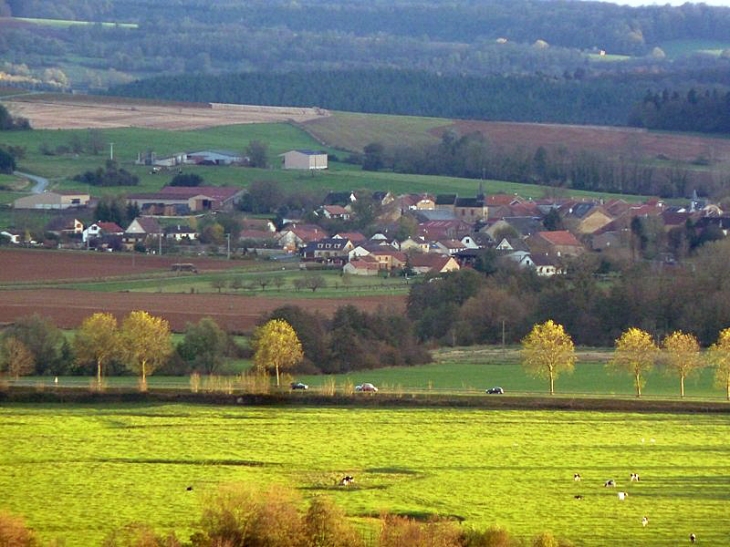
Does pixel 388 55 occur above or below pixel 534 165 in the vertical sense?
above

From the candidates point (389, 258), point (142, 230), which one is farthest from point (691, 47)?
point (389, 258)

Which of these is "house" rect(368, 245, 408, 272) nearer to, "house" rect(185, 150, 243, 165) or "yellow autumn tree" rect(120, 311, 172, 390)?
"yellow autumn tree" rect(120, 311, 172, 390)

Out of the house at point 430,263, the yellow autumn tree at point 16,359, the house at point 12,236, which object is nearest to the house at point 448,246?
the house at point 430,263

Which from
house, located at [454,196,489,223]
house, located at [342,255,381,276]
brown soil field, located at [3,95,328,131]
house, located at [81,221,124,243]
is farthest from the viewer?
brown soil field, located at [3,95,328,131]

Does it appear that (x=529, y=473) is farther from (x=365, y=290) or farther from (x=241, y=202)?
(x=241, y=202)

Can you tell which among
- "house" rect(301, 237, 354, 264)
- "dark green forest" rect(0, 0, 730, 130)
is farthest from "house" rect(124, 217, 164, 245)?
"dark green forest" rect(0, 0, 730, 130)

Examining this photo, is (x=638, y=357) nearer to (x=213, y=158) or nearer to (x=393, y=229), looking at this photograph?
(x=393, y=229)

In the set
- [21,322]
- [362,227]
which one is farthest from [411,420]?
[362,227]
